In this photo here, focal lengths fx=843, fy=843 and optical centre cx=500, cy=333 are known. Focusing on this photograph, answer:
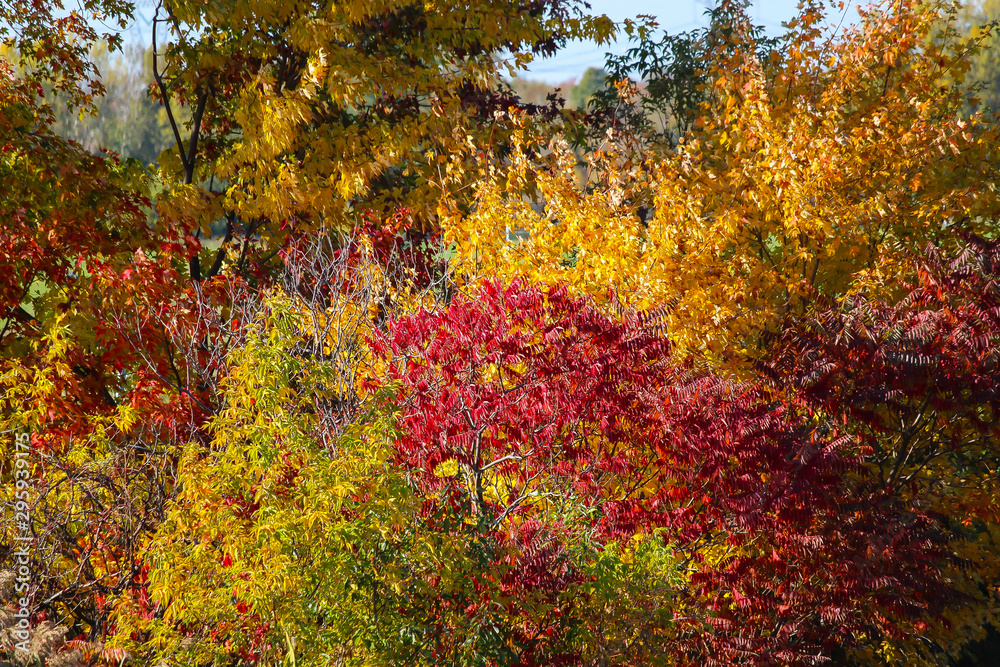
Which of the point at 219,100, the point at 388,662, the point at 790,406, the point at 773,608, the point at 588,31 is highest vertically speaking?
the point at 588,31

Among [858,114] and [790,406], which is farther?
[858,114]

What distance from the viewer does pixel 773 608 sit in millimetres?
7566

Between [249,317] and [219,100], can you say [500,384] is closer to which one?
[249,317]

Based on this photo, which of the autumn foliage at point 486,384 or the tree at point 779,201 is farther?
the tree at point 779,201

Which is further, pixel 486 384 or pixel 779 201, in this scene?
pixel 779 201

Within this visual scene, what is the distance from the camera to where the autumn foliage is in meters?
5.50

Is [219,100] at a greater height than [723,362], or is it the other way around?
[219,100]

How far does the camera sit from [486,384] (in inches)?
293

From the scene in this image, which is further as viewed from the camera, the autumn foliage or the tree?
the tree

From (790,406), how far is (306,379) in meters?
4.64

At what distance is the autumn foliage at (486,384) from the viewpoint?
5500 mm

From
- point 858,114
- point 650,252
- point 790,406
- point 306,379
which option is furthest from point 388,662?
point 858,114

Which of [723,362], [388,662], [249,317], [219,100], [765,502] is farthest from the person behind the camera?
[219,100]

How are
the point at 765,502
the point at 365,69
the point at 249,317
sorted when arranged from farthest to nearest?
the point at 365,69
the point at 249,317
the point at 765,502
